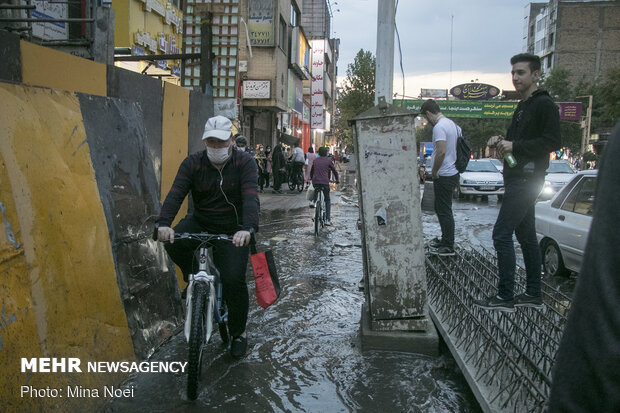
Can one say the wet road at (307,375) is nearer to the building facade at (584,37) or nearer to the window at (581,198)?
the window at (581,198)

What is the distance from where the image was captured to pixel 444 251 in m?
6.16

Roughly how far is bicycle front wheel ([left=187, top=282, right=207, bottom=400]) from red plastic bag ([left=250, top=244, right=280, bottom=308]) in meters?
0.55

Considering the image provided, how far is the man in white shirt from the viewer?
588cm

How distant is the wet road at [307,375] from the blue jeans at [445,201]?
1285mm

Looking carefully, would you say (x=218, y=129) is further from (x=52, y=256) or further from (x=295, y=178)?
(x=295, y=178)

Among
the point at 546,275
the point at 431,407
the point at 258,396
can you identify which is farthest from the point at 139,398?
the point at 546,275

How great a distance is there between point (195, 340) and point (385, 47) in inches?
143

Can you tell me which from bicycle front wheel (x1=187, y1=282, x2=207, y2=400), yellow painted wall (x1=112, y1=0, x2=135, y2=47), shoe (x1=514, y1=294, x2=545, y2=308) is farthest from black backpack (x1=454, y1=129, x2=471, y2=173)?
yellow painted wall (x1=112, y1=0, x2=135, y2=47)

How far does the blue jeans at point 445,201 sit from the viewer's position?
6062mm

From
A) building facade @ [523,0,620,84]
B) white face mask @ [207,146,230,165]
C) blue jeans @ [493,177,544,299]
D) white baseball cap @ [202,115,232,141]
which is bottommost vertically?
blue jeans @ [493,177,544,299]

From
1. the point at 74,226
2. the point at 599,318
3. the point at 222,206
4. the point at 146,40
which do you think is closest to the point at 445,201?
the point at 222,206

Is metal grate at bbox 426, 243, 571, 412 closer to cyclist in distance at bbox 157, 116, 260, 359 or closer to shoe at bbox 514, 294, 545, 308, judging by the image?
shoe at bbox 514, 294, 545, 308

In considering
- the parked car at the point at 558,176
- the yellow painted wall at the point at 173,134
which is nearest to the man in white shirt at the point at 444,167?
the yellow painted wall at the point at 173,134

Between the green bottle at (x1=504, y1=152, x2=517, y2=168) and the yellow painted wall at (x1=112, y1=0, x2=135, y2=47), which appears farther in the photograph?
the yellow painted wall at (x1=112, y1=0, x2=135, y2=47)
